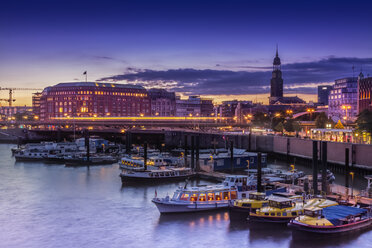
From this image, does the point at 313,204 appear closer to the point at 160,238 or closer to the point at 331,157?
the point at 160,238

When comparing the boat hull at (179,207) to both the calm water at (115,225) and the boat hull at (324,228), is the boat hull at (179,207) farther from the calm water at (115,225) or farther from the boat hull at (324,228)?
the boat hull at (324,228)

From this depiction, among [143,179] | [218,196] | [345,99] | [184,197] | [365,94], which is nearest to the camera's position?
[184,197]

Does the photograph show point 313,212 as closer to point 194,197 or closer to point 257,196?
point 257,196

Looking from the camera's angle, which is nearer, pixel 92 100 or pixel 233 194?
pixel 233 194

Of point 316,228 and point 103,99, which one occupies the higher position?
point 103,99

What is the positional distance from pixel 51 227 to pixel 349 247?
1799cm

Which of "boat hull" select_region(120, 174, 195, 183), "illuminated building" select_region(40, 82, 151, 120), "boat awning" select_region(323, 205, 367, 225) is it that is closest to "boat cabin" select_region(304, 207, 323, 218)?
"boat awning" select_region(323, 205, 367, 225)

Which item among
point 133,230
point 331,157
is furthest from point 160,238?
point 331,157

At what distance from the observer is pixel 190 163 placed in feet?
173

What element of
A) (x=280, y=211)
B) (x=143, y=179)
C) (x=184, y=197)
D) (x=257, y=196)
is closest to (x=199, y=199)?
(x=184, y=197)

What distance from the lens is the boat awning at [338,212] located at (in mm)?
25875

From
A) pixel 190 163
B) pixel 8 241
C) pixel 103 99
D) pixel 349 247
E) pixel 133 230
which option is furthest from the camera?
pixel 103 99

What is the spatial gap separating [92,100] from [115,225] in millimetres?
161134

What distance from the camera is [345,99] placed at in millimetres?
139500
